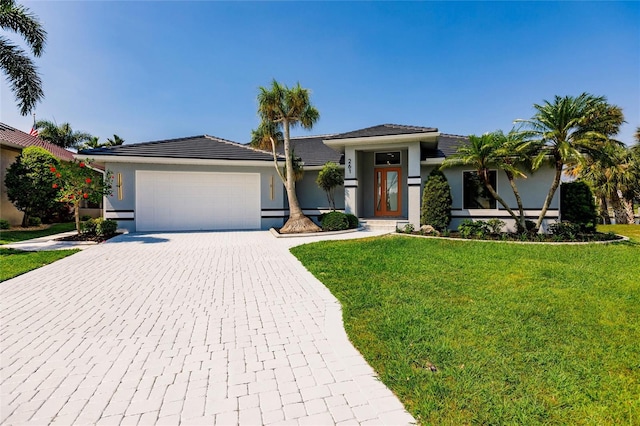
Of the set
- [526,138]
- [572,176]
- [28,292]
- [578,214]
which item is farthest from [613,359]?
[572,176]

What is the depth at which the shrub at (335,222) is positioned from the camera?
1220 cm

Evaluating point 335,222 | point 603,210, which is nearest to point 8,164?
point 335,222

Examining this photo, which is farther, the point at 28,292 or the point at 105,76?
the point at 105,76

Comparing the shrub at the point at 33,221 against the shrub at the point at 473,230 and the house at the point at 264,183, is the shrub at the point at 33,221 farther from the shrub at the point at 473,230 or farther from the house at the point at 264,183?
the shrub at the point at 473,230

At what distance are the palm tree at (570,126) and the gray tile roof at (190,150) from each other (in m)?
10.8

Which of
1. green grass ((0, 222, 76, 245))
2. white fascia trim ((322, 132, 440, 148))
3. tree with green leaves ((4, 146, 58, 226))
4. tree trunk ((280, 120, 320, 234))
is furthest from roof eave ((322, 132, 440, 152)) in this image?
tree with green leaves ((4, 146, 58, 226))

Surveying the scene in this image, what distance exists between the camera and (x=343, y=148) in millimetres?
13828

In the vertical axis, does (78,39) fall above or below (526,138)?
above

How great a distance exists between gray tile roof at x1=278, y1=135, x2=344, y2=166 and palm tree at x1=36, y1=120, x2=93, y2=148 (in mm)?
21752

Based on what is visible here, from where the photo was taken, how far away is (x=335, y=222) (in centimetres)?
1223

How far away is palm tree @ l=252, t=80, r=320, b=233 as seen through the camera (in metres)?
11.9

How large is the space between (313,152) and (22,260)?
43.3 feet

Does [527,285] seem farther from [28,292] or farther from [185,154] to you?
[185,154]

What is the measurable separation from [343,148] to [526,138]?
24.1 feet
